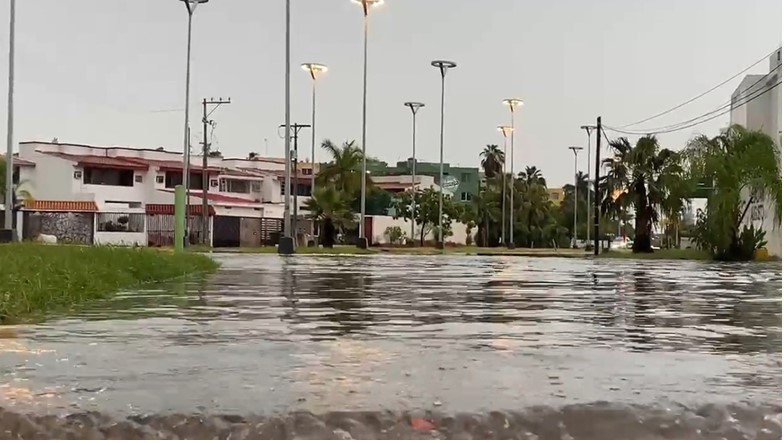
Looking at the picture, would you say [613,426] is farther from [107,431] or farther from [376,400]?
[107,431]

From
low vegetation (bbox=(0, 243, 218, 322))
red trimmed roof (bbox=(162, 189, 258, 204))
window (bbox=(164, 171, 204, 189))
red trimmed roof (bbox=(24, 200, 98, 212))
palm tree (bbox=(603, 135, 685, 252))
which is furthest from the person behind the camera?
red trimmed roof (bbox=(162, 189, 258, 204))

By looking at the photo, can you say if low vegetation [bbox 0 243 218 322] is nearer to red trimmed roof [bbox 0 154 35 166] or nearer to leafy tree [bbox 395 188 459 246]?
red trimmed roof [bbox 0 154 35 166]

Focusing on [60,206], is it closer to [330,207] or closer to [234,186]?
[234,186]

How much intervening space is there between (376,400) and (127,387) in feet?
4.10

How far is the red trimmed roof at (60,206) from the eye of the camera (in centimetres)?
5703

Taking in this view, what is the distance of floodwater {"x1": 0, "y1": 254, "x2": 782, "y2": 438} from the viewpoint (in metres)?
4.19

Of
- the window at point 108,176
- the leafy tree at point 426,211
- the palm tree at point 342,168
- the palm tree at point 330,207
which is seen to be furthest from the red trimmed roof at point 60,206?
the leafy tree at point 426,211

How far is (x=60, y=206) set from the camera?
188ft

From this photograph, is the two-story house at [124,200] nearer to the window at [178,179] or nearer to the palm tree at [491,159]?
the window at [178,179]

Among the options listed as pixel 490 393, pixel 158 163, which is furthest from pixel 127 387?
pixel 158 163

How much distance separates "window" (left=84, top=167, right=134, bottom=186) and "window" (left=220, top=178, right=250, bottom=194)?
29.8 ft

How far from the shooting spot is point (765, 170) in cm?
3447

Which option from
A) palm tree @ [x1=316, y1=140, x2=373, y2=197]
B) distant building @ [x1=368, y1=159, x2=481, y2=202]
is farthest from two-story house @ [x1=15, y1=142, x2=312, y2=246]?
distant building @ [x1=368, y1=159, x2=481, y2=202]

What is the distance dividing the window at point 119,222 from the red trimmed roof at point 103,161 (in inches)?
123
